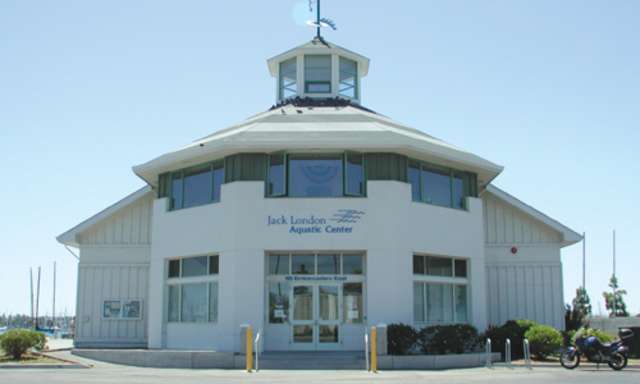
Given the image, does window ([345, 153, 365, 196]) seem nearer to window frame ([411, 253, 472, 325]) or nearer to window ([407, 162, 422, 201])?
window ([407, 162, 422, 201])

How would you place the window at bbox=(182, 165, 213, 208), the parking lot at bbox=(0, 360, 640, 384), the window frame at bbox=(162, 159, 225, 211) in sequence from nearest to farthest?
the parking lot at bbox=(0, 360, 640, 384) → the window frame at bbox=(162, 159, 225, 211) → the window at bbox=(182, 165, 213, 208)

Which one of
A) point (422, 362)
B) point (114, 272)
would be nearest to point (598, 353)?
point (422, 362)

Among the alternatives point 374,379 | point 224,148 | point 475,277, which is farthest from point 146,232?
point 374,379

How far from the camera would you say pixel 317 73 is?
99.3ft

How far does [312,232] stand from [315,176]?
1907 mm

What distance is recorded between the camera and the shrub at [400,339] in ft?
71.3

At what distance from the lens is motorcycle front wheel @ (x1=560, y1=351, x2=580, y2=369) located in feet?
68.8

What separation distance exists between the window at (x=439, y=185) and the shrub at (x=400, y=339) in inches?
187

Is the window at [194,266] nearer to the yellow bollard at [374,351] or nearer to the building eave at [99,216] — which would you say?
the building eave at [99,216]

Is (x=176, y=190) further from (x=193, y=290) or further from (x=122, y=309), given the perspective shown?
(x=122, y=309)

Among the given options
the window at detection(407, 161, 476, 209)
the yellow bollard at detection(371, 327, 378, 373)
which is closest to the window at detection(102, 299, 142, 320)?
the window at detection(407, 161, 476, 209)

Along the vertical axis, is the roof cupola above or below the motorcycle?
above

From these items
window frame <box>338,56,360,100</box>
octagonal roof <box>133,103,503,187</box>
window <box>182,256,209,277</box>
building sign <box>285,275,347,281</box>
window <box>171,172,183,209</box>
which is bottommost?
building sign <box>285,275,347,281</box>

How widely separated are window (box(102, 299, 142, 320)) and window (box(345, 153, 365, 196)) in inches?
424
